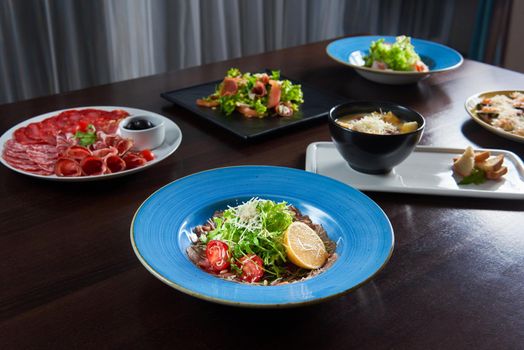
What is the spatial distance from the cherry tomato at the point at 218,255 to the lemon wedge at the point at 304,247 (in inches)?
4.2

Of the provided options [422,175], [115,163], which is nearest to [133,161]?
[115,163]

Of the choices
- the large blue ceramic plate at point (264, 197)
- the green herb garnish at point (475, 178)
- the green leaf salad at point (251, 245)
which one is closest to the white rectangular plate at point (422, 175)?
the green herb garnish at point (475, 178)

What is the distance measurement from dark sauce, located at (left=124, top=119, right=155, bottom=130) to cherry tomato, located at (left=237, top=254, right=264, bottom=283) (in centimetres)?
62

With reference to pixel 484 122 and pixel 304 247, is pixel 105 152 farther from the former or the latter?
pixel 484 122

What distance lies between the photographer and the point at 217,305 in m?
0.86

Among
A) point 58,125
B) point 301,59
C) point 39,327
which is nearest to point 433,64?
point 301,59

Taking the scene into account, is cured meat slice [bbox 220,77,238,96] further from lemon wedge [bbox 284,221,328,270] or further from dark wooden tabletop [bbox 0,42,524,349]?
lemon wedge [bbox 284,221,328,270]

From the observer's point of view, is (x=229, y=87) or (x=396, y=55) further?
(x=396, y=55)

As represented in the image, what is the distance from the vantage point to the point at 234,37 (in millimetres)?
3344

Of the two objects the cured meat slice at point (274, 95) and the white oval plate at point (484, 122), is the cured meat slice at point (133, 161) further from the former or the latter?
the white oval plate at point (484, 122)

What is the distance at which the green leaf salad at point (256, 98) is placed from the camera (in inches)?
63.4

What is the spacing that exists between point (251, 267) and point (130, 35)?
226 cm

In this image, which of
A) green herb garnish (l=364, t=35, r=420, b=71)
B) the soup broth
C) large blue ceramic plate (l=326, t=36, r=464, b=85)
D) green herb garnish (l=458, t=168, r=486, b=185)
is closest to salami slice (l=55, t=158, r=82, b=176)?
the soup broth

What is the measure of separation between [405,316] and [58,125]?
1078 millimetres
